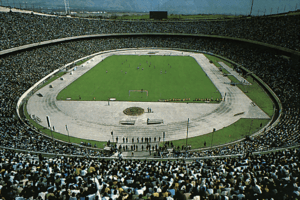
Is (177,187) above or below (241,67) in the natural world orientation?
below

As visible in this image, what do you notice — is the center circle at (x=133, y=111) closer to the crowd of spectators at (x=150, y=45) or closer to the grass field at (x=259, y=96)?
the crowd of spectators at (x=150, y=45)

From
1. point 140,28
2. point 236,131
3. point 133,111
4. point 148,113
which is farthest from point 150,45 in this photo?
point 236,131

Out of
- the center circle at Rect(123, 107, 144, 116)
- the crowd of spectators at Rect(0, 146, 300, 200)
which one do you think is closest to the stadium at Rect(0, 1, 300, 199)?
the crowd of spectators at Rect(0, 146, 300, 200)

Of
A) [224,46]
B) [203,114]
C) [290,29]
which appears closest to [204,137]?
[203,114]

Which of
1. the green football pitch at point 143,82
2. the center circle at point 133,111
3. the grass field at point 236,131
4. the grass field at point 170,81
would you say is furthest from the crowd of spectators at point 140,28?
the center circle at point 133,111

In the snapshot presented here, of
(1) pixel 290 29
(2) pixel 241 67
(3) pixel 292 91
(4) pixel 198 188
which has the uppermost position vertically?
(1) pixel 290 29

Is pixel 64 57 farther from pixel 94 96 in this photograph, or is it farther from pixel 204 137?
pixel 204 137

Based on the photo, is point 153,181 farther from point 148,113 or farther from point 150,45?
point 150,45
